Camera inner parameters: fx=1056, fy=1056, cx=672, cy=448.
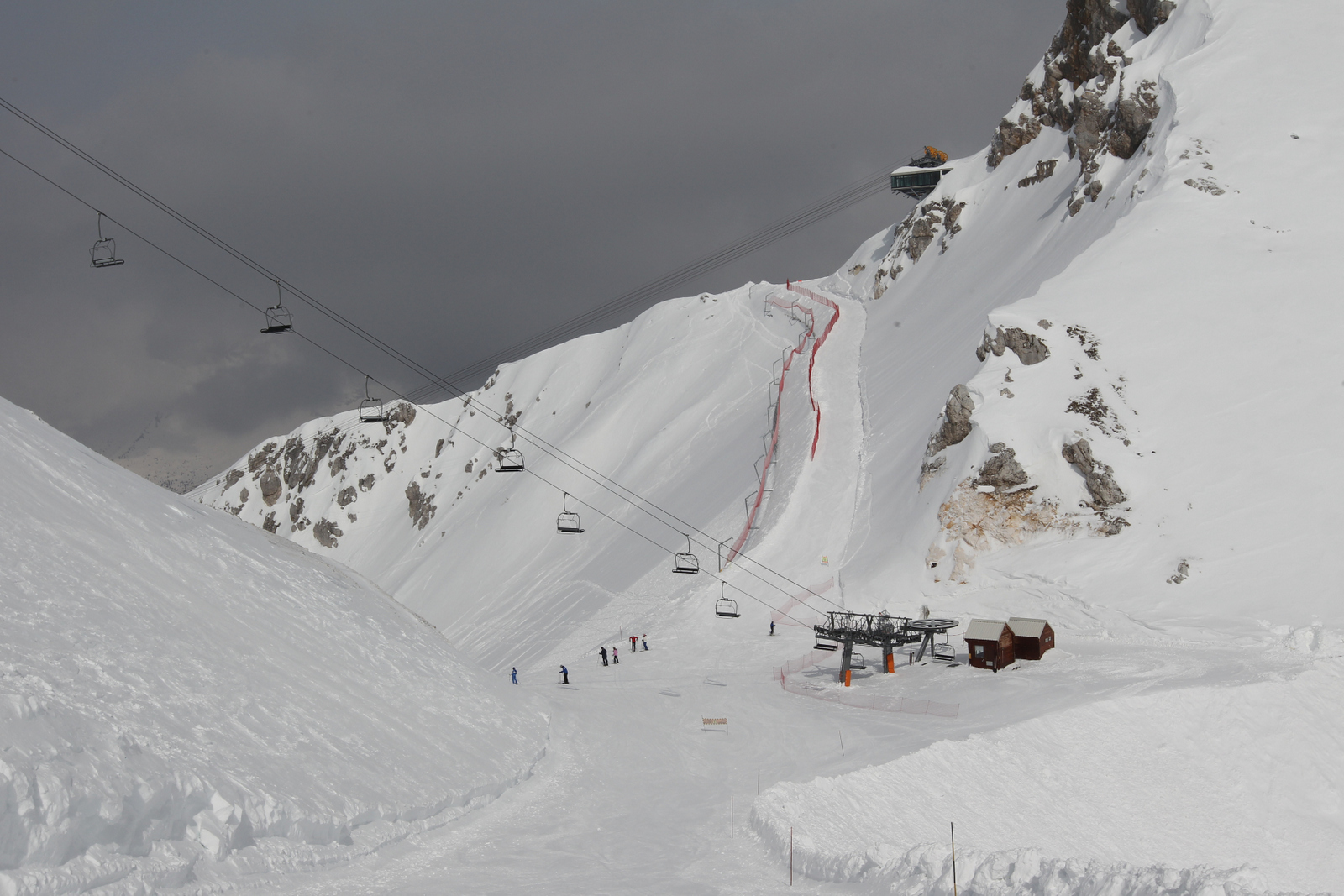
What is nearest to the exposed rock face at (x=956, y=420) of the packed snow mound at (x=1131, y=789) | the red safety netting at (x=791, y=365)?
the red safety netting at (x=791, y=365)

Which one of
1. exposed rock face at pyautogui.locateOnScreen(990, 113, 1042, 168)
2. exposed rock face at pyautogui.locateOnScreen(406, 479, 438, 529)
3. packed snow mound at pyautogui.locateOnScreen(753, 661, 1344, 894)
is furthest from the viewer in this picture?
exposed rock face at pyautogui.locateOnScreen(406, 479, 438, 529)

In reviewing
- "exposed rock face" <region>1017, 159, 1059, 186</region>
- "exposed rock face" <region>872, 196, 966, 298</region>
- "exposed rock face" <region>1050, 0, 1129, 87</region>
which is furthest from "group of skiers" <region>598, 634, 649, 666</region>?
"exposed rock face" <region>1050, 0, 1129, 87</region>

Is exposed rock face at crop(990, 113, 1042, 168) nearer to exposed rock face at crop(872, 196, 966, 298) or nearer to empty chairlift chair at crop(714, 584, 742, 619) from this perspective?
exposed rock face at crop(872, 196, 966, 298)

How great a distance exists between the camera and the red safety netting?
60.7 metres

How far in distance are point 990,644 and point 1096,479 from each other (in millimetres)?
13274

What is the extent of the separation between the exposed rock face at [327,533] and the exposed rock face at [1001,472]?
9904 centimetres

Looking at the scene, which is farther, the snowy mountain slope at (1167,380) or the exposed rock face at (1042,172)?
the exposed rock face at (1042,172)

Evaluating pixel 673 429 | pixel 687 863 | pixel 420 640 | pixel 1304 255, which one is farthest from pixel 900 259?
pixel 687 863

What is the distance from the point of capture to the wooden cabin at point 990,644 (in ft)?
128

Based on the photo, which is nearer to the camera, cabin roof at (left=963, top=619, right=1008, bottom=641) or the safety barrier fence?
the safety barrier fence

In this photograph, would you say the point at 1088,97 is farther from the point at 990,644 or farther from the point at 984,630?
the point at 990,644

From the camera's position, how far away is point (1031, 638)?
39906 mm

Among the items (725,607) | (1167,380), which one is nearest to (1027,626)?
(725,607)

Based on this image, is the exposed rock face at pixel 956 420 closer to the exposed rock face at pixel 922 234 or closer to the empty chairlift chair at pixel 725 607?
the empty chairlift chair at pixel 725 607
